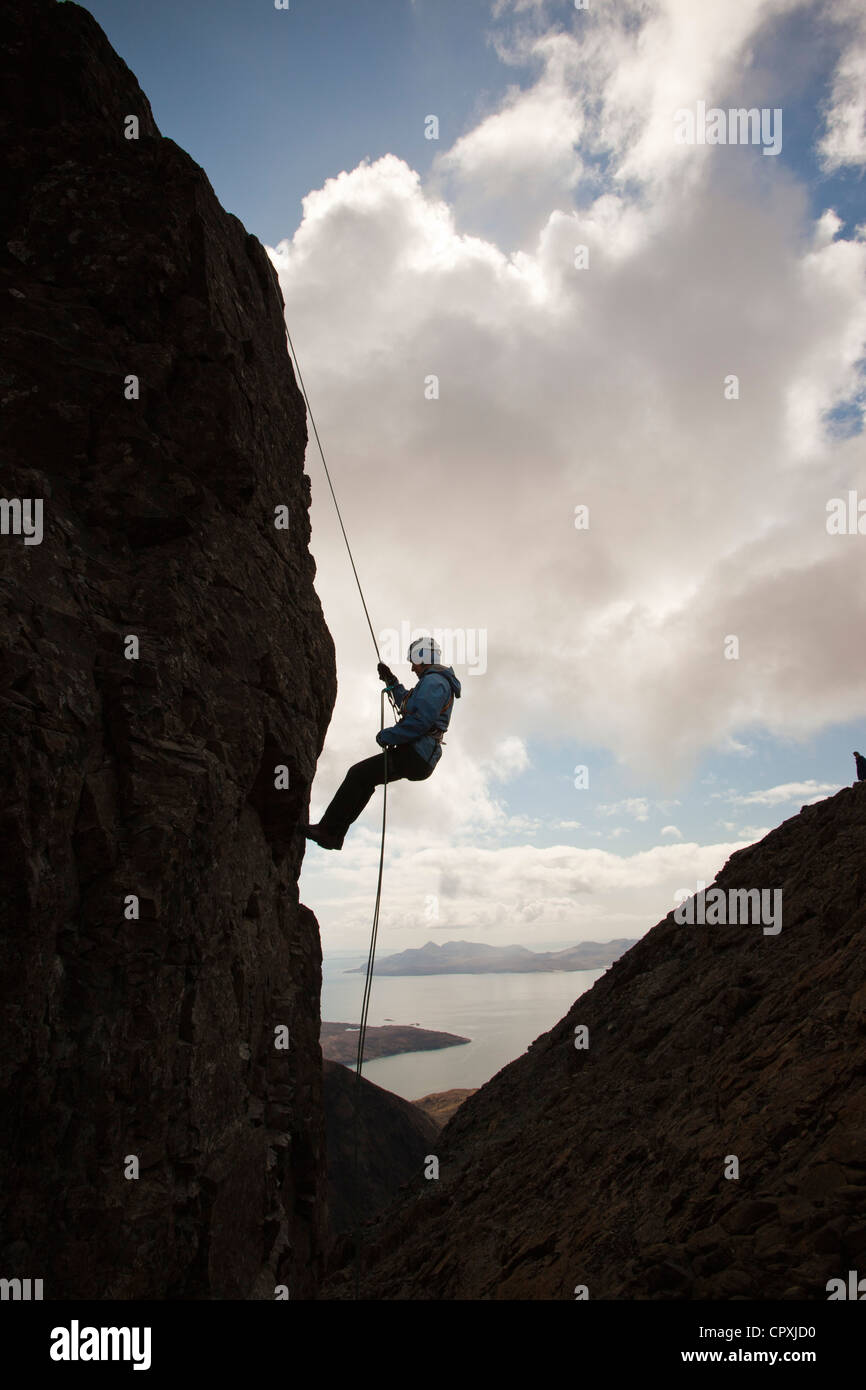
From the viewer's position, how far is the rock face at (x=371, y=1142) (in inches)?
805

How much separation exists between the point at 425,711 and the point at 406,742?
44cm

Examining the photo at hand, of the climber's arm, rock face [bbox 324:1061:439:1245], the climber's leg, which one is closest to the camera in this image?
Answer: the climber's arm

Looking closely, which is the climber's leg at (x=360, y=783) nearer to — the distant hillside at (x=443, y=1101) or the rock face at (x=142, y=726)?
the rock face at (x=142, y=726)

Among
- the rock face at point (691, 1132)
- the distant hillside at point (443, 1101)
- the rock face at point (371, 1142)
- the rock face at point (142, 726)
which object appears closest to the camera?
the rock face at point (691, 1132)

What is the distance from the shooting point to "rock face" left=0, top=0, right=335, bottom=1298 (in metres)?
4.90

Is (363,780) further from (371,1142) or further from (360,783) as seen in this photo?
(371,1142)

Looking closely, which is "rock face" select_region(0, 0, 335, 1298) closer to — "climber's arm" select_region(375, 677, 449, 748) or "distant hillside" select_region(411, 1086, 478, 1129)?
"climber's arm" select_region(375, 677, 449, 748)

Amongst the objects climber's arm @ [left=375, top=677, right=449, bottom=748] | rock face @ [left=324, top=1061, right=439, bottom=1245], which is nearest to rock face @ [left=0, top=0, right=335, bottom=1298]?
climber's arm @ [left=375, top=677, right=449, bottom=748]

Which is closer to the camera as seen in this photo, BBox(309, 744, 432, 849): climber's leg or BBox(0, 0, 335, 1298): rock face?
BBox(0, 0, 335, 1298): rock face

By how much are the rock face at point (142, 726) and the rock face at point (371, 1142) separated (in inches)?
547

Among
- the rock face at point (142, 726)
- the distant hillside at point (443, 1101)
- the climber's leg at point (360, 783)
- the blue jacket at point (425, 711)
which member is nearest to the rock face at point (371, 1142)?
the distant hillside at point (443, 1101)

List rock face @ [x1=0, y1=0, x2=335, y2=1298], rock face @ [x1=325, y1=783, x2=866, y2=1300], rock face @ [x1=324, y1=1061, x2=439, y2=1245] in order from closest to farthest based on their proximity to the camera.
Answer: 1. rock face @ [x1=325, y1=783, x2=866, y2=1300]
2. rock face @ [x1=0, y1=0, x2=335, y2=1298]
3. rock face @ [x1=324, y1=1061, x2=439, y2=1245]

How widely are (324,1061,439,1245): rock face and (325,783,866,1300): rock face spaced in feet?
25.3
